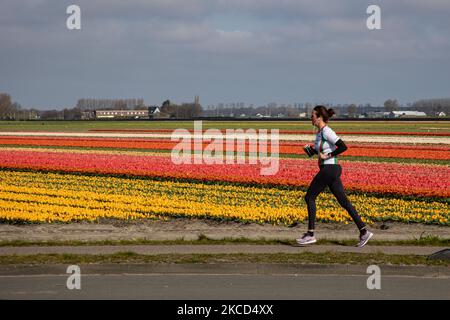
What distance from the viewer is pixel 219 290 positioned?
29.4 ft

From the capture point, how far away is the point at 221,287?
9164 mm

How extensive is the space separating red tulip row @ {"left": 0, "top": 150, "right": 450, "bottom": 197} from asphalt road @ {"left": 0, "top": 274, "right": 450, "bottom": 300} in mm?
11285

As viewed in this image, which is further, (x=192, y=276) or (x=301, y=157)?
(x=301, y=157)

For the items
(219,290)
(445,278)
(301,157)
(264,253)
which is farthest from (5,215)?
(301,157)

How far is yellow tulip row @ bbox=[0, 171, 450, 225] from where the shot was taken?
16.5 metres

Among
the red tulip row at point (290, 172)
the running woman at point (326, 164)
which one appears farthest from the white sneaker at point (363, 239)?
the red tulip row at point (290, 172)

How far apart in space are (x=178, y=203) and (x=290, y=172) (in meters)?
8.87

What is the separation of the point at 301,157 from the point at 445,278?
28.9 meters

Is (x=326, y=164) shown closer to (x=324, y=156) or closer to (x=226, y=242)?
(x=324, y=156)

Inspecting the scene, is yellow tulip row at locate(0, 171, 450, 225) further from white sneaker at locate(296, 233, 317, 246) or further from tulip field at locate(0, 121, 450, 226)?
white sneaker at locate(296, 233, 317, 246)

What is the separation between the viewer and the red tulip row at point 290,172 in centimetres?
2202

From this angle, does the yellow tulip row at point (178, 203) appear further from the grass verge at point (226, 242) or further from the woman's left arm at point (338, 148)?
the woman's left arm at point (338, 148)
